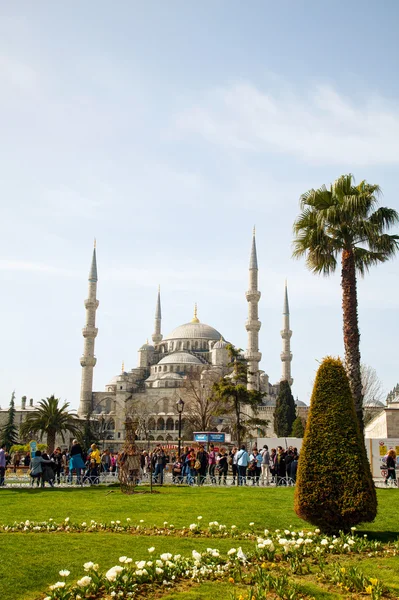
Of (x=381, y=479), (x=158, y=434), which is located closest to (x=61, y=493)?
(x=381, y=479)

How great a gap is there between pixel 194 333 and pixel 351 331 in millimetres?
62698

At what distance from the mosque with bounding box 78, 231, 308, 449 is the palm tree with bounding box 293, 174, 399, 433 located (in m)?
33.1

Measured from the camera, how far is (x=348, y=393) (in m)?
Result: 8.13

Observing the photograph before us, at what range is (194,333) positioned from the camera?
76812mm

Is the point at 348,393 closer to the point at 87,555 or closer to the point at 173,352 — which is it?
the point at 87,555

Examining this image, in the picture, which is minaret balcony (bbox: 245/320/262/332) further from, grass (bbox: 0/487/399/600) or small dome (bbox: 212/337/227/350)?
grass (bbox: 0/487/399/600)

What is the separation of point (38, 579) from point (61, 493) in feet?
24.4

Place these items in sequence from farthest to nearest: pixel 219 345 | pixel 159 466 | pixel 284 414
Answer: pixel 219 345
pixel 284 414
pixel 159 466

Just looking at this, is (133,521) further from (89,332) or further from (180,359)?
(180,359)

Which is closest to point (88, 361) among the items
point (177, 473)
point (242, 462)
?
point (177, 473)

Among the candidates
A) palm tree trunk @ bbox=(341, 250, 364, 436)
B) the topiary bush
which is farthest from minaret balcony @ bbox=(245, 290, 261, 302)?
the topiary bush

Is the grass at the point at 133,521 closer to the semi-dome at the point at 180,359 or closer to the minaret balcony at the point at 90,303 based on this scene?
the minaret balcony at the point at 90,303

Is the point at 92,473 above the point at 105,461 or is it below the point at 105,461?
below

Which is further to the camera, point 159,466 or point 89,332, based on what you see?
point 89,332
